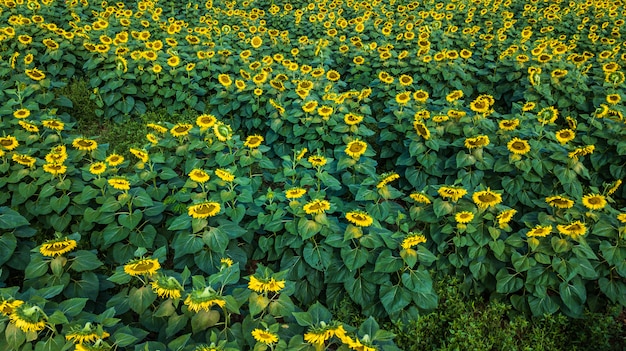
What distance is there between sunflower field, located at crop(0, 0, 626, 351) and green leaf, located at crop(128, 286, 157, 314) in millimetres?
17

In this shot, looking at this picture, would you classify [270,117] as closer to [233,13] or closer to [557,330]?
[557,330]

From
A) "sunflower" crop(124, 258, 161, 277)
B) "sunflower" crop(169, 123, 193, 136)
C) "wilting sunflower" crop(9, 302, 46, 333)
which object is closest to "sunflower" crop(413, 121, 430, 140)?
"sunflower" crop(169, 123, 193, 136)

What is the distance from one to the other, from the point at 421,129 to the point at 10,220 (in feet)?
12.6

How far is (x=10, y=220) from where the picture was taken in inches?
137

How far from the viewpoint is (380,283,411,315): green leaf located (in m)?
3.30

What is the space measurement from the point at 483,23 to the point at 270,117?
592 centimetres

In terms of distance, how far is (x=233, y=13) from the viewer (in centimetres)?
907

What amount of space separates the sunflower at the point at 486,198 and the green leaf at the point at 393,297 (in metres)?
0.96

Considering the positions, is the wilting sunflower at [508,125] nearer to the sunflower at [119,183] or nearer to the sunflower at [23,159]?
the sunflower at [119,183]

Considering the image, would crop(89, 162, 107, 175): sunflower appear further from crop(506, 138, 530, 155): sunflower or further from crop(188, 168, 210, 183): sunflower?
crop(506, 138, 530, 155): sunflower

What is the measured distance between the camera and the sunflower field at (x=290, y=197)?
274cm

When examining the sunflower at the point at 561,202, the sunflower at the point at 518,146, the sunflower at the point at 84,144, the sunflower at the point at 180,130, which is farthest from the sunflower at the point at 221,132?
the sunflower at the point at 561,202

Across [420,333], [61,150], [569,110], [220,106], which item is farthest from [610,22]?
[61,150]

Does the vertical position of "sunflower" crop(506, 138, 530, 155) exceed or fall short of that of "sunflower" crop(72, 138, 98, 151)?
it exceeds it
